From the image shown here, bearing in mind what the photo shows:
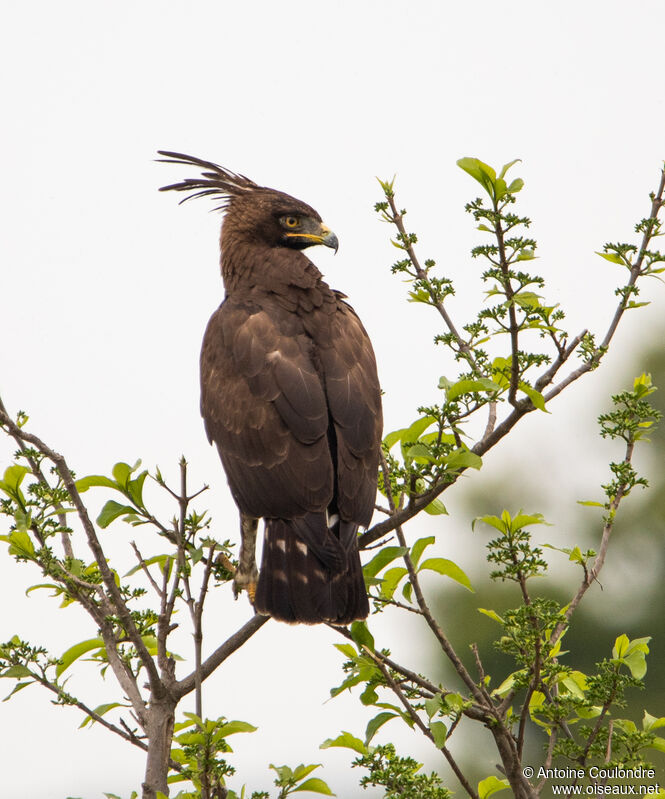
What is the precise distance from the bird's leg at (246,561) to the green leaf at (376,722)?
4.59 ft

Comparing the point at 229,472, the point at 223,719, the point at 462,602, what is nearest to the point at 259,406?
the point at 229,472

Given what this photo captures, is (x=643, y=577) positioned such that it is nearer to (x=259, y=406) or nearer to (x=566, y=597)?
(x=566, y=597)

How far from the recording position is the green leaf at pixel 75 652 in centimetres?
359

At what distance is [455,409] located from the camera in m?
3.48

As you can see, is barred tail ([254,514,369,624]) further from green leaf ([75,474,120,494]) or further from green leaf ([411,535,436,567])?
green leaf ([75,474,120,494])

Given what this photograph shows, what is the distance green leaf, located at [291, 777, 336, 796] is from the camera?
3.25 metres

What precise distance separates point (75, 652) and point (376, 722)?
1.16 m

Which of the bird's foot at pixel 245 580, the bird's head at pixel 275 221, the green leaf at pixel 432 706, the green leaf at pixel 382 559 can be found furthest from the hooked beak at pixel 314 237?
the green leaf at pixel 432 706

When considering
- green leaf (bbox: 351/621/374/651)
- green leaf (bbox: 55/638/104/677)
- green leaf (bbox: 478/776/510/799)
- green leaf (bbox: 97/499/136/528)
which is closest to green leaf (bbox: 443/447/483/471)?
green leaf (bbox: 351/621/374/651)

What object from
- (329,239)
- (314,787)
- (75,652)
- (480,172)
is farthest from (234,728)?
(329,239)

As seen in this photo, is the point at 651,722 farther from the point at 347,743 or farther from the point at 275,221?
the point at 275,221

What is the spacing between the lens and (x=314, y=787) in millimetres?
3268

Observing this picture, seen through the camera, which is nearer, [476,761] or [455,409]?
[455,409]

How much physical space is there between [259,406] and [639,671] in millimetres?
1974
